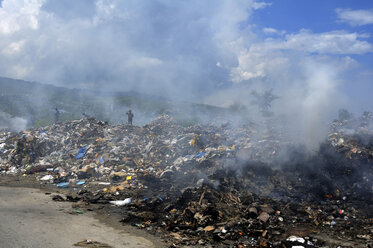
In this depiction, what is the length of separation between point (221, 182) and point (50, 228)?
479 cm

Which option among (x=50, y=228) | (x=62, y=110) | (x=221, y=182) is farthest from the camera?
(x=62, y=110)

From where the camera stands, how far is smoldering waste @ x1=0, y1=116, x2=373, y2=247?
5203 mm

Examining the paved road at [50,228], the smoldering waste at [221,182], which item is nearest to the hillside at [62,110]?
the smoldering waste at [221,182]

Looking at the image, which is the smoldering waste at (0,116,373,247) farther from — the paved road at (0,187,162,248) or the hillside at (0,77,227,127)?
the hillside at (0,77,227,127)

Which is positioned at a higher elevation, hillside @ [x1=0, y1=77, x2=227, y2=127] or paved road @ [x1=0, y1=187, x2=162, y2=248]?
hillside @ [x1=0, y1=77, x2=227, y2=127]

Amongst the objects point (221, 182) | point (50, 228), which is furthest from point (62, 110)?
point (50, 228)

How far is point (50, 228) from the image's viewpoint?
4785 mm

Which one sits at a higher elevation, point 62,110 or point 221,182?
point 62,110

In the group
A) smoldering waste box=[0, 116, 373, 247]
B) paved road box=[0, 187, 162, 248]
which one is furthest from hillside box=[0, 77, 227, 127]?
paved road box=[0, 187, 162, 248]

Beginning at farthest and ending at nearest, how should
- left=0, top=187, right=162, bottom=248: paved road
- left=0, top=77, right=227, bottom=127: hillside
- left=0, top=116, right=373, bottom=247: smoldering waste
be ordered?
left=0, top=77, right=227, bottom=127: hillside < left=0, top=116, right=373, bottom=247: smoldering waste < left=0, top=187, right=162, bottom=248: paved road

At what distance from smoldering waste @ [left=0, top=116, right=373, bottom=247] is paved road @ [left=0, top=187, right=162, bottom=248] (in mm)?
743

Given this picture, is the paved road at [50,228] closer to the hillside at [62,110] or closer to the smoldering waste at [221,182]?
the smoldering waste at [221,182]

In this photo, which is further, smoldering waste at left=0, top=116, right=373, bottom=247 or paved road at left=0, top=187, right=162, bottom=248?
smoldering waste at left=0, top=116, right=373, bottom=247

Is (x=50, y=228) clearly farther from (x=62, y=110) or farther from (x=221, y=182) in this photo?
(x=62, y=110)
